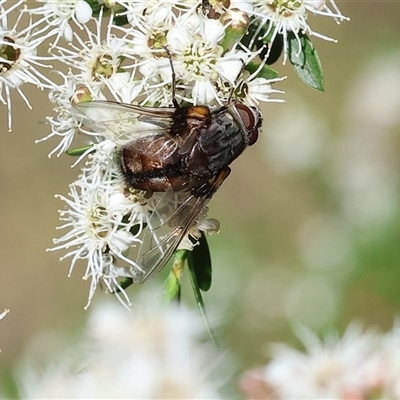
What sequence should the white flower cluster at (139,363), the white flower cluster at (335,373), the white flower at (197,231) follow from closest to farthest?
the white flower cluster at (139,363) → the white flower cluster at (335,373) → the white flower at (197,231)

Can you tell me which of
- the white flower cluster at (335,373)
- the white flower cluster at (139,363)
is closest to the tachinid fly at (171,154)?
the white flower cluster at (139,363)

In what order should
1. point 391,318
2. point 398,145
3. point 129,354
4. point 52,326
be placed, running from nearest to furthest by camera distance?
point 129,354 < point 391,318 < point 398,145 < point 52,326

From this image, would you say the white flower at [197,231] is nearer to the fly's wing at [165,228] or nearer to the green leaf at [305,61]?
the fly's wing at [165,228]

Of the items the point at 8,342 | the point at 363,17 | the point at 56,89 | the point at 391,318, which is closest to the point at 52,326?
the point at 8,342

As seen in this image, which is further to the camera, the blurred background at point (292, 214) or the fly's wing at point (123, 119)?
the blurred background at point (292, 214)

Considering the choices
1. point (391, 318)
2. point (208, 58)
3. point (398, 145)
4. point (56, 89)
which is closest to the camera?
point (208, 58)

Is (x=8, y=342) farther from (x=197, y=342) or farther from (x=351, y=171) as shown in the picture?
(x=197, y=342)

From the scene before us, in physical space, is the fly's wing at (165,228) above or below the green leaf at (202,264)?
above

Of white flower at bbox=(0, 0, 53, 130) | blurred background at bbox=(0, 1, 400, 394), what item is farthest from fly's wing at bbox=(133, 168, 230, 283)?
blurred background at bbox=(0, 1, 400, 394)
